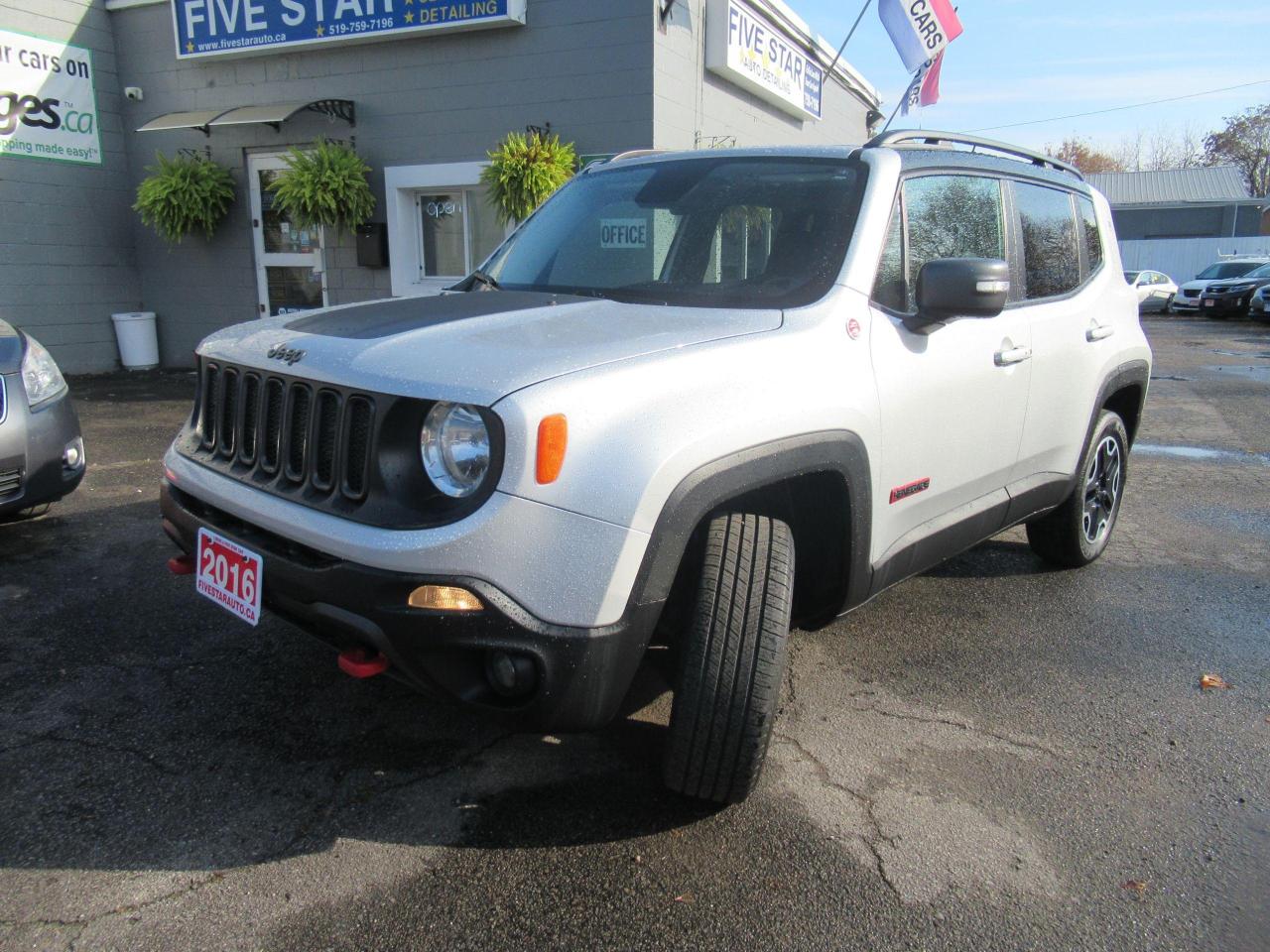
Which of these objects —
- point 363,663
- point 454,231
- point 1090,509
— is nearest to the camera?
point 363,663

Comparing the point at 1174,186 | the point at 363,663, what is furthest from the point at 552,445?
the point at 1174,186

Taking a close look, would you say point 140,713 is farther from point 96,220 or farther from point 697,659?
point 96,220

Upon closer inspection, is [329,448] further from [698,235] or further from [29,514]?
[29,514]

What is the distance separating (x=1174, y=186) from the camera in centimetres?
4441

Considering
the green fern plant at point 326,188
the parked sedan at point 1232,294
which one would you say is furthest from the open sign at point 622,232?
the parked sedan at point 1232,294

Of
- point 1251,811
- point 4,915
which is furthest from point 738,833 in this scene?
point 4,915

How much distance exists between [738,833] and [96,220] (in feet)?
39.3

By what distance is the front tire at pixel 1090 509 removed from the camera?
14.0 feet

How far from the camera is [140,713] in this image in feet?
10.1

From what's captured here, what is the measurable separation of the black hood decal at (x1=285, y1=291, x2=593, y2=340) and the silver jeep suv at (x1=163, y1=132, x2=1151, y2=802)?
19 millimetres

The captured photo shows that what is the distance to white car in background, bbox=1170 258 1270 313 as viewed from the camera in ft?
82.9

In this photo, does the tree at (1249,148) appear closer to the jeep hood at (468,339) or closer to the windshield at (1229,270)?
the windshield at (1229,270)

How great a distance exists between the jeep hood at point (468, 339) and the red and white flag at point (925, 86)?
36.5 feet

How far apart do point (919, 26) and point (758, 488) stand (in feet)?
37.8
